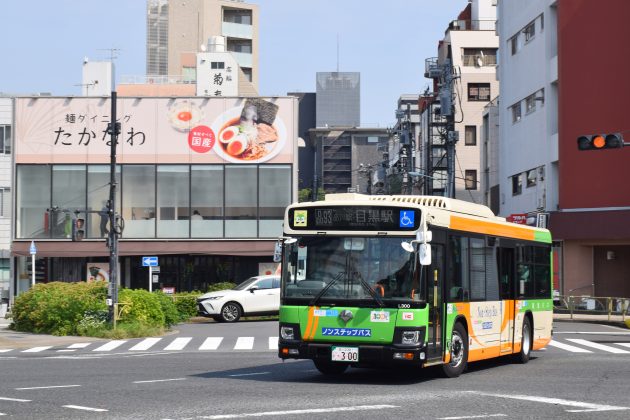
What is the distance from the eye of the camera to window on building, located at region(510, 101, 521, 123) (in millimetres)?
60281

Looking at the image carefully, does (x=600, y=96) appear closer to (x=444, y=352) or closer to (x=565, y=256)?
(x=565, y=256)

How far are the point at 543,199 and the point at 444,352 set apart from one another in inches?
1472

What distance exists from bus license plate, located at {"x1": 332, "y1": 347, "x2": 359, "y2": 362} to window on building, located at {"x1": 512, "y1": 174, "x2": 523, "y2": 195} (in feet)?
144

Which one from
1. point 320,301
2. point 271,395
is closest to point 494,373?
point 320,301

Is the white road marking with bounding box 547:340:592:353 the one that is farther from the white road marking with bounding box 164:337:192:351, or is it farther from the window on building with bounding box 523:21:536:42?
the window on building with bounding box 523:21:536:42

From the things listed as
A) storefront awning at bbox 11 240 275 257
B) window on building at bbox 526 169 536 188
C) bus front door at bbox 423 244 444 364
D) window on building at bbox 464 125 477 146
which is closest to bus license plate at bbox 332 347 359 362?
bus front door at bbox 423 244 444 364

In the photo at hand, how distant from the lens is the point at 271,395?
15.0 meters

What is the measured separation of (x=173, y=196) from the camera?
2266 inches

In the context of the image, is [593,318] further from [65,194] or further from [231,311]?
[65,194]

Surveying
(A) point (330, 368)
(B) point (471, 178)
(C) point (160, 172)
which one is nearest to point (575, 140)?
(C) point (160, 172)

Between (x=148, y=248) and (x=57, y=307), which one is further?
(x=148, y=248)

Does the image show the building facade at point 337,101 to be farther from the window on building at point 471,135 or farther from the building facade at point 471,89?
the window on building at point 471,135

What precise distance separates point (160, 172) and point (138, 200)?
1.89 m

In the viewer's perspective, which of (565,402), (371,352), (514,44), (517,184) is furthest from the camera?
(514,44)
